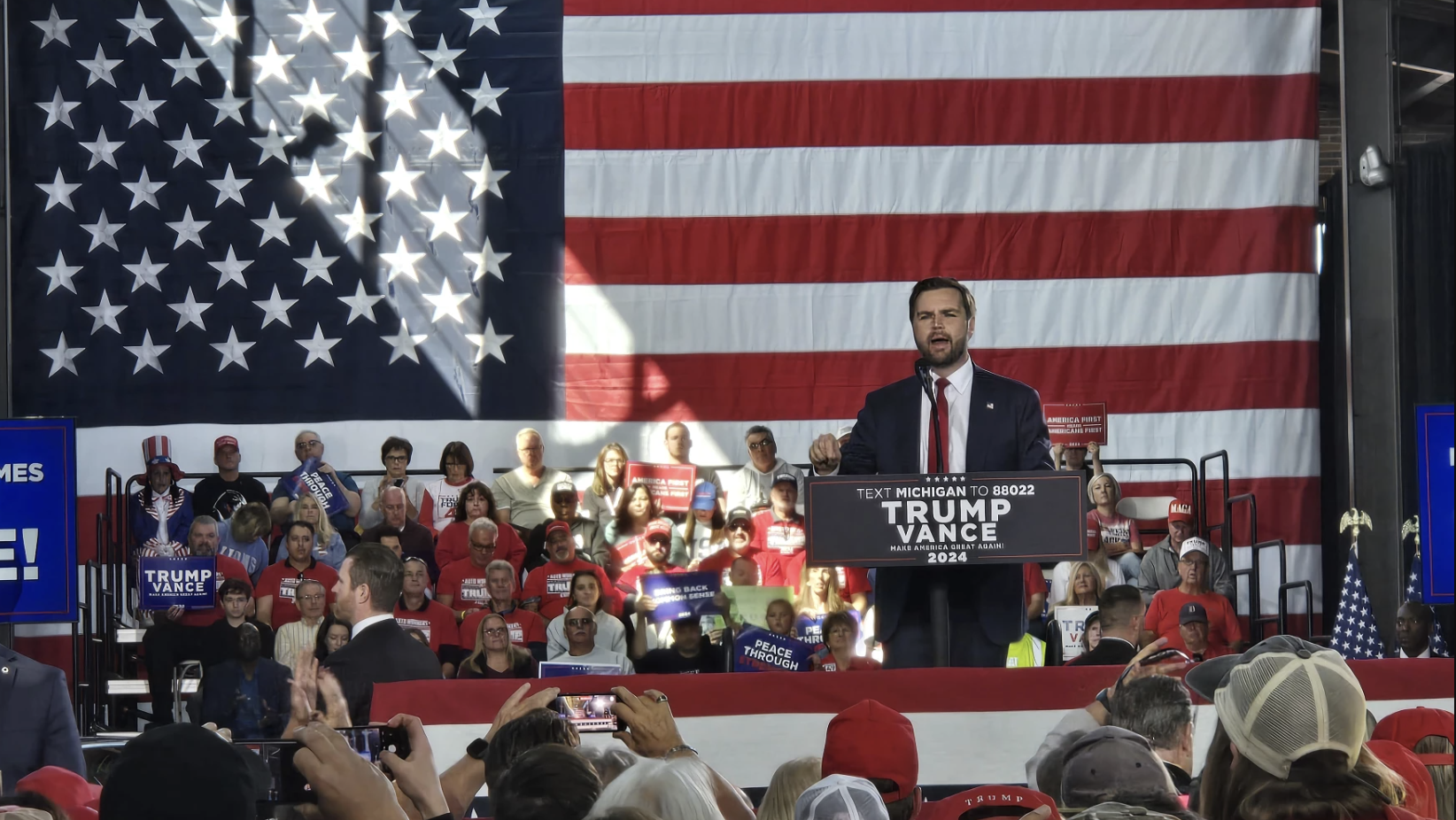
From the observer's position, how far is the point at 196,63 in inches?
462

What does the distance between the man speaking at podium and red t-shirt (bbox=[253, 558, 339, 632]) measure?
196 inches

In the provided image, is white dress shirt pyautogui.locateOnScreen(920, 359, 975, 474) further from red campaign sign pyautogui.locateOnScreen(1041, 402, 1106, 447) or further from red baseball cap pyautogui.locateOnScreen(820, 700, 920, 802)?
red campaign sign pyautogui.locateOnScreen(1041, 402, 1106, 447)

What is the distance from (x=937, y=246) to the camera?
1166 cm

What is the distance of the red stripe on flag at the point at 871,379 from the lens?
11500 mm

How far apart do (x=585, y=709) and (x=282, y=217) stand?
7.87m

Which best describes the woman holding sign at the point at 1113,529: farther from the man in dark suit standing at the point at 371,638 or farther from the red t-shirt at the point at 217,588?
the man in dark suit standing at the point at 371,638

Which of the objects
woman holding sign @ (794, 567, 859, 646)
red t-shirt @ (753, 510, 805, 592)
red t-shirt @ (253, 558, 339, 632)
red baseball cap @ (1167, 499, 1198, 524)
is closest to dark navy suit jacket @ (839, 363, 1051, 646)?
woman holding sign @ (794, 567, 859, 646)

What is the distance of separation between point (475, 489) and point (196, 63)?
3.88 metres

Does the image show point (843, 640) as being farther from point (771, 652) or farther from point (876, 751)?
point (876, 751)

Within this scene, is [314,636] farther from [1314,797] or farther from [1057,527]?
[1314,797]

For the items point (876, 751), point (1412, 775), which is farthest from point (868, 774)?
point (1412, 775)

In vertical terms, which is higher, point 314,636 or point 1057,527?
point 1057,527

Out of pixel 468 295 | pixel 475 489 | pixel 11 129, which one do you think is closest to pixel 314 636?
pixel 475 489

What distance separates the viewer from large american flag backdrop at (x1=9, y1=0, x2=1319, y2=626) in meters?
11.6
